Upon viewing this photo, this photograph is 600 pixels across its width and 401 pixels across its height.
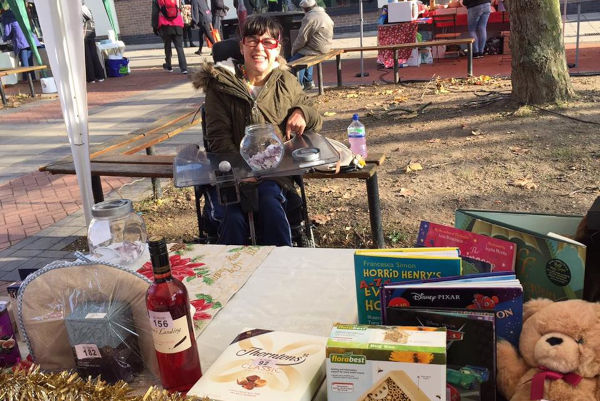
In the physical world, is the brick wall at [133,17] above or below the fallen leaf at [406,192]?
above

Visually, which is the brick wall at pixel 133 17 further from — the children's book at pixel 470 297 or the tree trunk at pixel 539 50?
the children's book at pixel 470 297

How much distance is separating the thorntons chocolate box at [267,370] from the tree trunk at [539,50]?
21.3 ft

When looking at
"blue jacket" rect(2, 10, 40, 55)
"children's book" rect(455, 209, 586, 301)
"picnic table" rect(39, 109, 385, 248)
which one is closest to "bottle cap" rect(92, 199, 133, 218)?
"children's book" rect(455, 209, 586, 301)

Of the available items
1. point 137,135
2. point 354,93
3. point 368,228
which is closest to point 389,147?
point 368,228

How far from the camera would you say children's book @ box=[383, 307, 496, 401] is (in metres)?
1.19

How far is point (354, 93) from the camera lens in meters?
9.71

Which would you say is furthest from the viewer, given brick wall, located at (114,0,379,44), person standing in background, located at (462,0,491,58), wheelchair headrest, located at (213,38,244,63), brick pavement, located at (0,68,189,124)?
brick wall, located at (114,0,379,44)

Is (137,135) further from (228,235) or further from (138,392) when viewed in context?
(138,392)

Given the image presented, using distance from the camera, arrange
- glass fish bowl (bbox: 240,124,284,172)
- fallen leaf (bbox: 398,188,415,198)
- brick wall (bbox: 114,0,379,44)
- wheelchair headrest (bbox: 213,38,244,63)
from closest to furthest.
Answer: glass fish bowl (bbox: 240,124,284,172) < fallen leaf (bbox: 398,188,415,198) < wheelchair headrest (bbox: 213,38,244,63) < brick wall (bbox: 114,0,379,44)

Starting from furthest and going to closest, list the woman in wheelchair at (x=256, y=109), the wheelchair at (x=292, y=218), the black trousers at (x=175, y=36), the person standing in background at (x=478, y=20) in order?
the black trousers at (x=175, y=36) < the person standing in background at (x=478, y=20) < the wheelchair at (x=292, y=218) < the woman in wheelchair at (x=256, y=109)

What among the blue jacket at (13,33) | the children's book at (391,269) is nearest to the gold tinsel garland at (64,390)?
the children's book at (391,269)

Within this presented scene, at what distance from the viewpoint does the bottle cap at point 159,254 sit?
4.07ft

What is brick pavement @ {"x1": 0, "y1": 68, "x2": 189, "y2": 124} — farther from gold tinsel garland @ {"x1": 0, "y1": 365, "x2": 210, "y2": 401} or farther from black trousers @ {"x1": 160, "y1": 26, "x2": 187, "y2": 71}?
gold tinsel garland @ {"x1": 0, "y1": 365, "x2": 210, "y2": 401}

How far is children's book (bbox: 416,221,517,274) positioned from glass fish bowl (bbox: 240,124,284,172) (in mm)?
1325
